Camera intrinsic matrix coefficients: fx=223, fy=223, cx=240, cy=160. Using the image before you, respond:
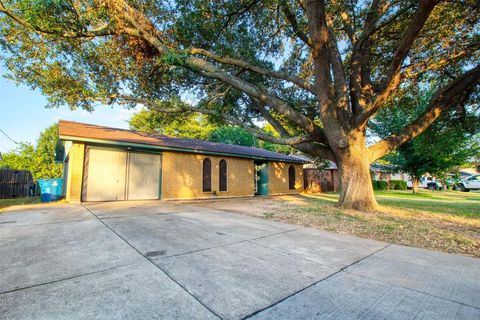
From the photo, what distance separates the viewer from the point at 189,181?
42.5ft

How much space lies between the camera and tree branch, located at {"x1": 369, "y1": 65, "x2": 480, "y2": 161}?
7234 millimetres

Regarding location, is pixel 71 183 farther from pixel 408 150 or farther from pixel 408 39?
pixel 408 150

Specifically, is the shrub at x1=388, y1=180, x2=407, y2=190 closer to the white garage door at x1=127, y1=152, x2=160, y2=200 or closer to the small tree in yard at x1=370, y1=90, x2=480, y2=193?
the small tree in yard at x1=370, y1=90, x2=480, y2=193

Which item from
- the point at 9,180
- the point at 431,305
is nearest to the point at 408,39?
the point at 431,305

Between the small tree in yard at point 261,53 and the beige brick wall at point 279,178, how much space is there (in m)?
8.02

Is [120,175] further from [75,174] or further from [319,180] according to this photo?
[319,180]

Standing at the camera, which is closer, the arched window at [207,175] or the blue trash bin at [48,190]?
the blue trash bin at [48,190]

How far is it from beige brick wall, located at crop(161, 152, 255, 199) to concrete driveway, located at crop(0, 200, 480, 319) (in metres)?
7.79

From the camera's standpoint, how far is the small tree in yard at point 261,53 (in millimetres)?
6926

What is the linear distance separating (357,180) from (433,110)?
367 cm

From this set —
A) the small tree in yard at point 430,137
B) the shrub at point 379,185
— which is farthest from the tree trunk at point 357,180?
the shrub at point 379,185

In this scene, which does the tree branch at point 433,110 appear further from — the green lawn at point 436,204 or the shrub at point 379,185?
the shrub at point 379,185

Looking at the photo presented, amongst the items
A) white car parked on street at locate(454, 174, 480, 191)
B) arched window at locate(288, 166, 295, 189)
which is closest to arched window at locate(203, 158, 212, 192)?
arched window at locate(288, 166, 295, 189)

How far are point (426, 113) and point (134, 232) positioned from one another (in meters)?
10.1
